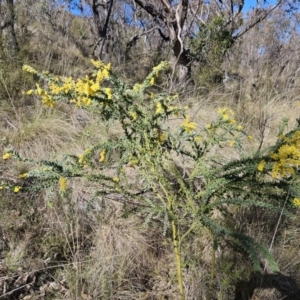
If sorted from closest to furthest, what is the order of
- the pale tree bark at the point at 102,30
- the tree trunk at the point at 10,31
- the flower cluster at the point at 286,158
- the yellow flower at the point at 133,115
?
the flower cluster at the point at 286,158 < the yellow flower at the point at 133,115 < the tree trunk at the point at 10,31 < the pale tree bark at the point at 102,30

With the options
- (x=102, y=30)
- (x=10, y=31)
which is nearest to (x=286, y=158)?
(x=10, y=31)

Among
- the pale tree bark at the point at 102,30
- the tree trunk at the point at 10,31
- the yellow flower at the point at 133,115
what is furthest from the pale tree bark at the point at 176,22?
the yellow flower at the point at 133,115

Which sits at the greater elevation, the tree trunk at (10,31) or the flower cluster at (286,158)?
the tree trunk at (10,31)

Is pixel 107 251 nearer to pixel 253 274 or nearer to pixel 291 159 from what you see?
pixel 253 274

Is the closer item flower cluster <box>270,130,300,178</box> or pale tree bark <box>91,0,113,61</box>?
flower cluster <box>270,130,300,178</box>

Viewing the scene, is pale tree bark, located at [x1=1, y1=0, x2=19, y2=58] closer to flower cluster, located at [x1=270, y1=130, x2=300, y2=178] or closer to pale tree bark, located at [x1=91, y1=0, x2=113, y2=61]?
pale tree bark, located at [x1=91, y1=0, x2=113, y2=61]

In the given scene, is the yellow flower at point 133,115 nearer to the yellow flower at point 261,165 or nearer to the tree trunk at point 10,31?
the yellow flower at point 261,165

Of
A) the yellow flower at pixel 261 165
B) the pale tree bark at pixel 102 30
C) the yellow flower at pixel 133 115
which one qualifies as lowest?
the yellow flower at pixel 261 165

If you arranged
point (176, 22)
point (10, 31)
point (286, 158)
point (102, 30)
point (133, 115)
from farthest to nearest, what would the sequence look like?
1. point (102, 30)
2. point (10, 31)
3. point (176, 22)
4. point (133, 115)
5. point (286, 158)

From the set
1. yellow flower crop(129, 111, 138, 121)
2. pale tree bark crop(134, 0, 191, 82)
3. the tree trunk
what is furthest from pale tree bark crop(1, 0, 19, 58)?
yellow flower crop(129, 111, 138, 121)

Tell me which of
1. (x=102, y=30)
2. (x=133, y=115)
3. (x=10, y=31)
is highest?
(x=102, y=30)

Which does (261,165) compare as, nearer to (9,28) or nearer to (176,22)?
(176,22)

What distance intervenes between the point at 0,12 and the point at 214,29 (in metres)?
3.24

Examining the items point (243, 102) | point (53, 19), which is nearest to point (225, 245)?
point (243, 102)
